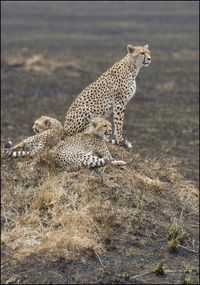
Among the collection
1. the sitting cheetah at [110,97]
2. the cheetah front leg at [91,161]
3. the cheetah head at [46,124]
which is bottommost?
the cheetah front leg at [91,161]

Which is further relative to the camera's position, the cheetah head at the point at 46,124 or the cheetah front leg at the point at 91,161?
the cheetah head at the point at 46,124

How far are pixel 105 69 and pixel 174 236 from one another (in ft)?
63.5

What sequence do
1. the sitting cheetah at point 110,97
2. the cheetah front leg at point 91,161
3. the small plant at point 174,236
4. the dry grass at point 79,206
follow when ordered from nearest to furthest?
1. the dry grass at point 79,206
2. the small plant at point 174,236
3. the cheetah front leg at point 91,161
4. the sitting cheetah at point 110,97

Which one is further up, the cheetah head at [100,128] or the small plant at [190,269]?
the cheetah head at [100,128]

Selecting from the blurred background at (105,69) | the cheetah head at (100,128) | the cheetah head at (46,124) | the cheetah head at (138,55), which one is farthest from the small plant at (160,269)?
the cheetah head at (138,55)

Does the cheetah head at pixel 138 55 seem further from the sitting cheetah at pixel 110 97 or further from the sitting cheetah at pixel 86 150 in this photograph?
the sitting cheetah at pixel 86 150

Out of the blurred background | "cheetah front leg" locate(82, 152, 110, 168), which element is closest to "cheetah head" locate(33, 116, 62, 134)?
"cheetah front leg" locate(82, 152, 110, 168)

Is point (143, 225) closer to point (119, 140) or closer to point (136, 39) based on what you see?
point (119, 140)

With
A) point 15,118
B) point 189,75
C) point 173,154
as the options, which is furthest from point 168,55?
point 173,154

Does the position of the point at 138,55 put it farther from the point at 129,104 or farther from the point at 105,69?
the point at 105,69

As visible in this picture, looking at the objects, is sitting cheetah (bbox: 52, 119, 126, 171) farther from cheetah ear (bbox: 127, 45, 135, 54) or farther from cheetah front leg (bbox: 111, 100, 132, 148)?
cheetah ear (bbox: 127, 45, 135, 54)

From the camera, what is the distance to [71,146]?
791cm

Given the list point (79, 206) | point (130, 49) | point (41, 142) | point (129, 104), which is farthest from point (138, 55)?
point (129, 104)

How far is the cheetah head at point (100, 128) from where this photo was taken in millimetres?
8094
